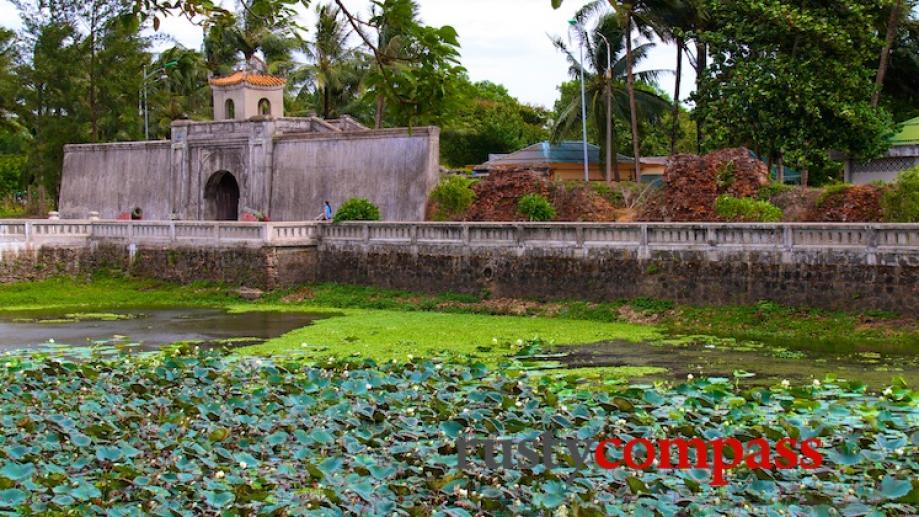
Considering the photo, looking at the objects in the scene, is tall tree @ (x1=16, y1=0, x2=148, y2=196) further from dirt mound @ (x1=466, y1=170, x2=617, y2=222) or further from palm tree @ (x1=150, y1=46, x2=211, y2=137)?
dirt mound @ (x1=466, y1=170, x2=617, y2=222)

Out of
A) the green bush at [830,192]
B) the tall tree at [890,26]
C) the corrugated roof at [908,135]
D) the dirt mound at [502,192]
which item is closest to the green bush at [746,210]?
the green bush at [830,192]

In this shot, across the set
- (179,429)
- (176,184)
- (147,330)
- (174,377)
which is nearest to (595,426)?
(179,429)

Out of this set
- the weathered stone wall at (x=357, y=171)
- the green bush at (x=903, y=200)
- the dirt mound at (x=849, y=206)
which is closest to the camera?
the green bush at (x=903, y=200)

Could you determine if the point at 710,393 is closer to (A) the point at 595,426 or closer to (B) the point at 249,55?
(A) the point at 595,426

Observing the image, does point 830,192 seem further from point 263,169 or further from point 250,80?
point 250,80

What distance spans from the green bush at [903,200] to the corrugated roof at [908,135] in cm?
632

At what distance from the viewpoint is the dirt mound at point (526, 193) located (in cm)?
2892

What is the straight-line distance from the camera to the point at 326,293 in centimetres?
2802

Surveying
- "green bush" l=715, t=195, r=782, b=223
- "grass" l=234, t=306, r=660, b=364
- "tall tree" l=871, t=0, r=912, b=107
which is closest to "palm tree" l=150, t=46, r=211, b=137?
"grass" l=234, t=306, r=660, b=364

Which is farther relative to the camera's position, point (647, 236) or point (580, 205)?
point (580, 205)

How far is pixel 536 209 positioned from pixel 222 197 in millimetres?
12443

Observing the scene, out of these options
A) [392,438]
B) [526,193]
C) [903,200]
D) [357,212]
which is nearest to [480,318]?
[526,193]

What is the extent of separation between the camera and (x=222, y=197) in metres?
36.9

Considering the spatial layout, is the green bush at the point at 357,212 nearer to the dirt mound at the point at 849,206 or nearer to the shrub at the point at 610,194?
the shrub at the point at 610,194
